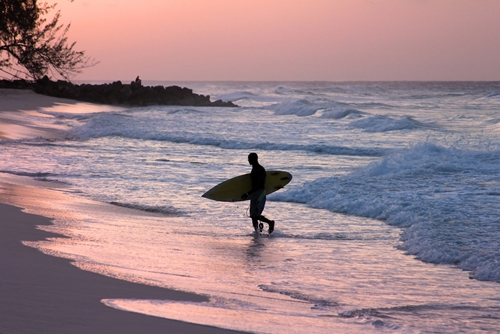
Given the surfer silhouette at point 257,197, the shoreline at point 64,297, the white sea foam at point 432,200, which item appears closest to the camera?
the shoreline at point 64,297

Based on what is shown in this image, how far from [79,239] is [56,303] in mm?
3266

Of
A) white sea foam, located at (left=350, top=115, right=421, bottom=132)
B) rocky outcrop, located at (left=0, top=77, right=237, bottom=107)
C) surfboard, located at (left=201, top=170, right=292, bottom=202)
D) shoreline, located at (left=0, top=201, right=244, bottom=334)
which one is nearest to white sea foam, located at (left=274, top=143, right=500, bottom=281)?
surfboard, located at (left=201, top=170, right=292, bottom=202)

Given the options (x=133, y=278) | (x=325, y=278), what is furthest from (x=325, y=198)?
(x=133, y=278)

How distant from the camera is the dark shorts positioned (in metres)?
10.0

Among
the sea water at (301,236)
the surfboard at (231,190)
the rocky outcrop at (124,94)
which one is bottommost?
the sea water at (301,236)

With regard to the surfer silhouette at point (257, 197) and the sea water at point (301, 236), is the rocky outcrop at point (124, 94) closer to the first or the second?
the sea water at point (301, 236)

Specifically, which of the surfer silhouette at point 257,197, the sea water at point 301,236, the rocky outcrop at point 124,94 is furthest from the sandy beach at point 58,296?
the rocky outcrop at point 124,94

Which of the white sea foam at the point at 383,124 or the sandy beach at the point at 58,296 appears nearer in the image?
the sandy beach at the point at 58,296

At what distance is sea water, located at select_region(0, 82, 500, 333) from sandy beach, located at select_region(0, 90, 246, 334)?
0.22 m

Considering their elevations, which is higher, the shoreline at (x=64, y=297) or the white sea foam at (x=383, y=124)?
the white sea foam at (x=383, y=124)

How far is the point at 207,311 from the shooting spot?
17.7ft

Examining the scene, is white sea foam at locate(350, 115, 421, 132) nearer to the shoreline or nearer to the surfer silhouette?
the surfer silhouette

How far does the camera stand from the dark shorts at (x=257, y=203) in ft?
32.9

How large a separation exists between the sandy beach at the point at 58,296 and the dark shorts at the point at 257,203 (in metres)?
3.16
